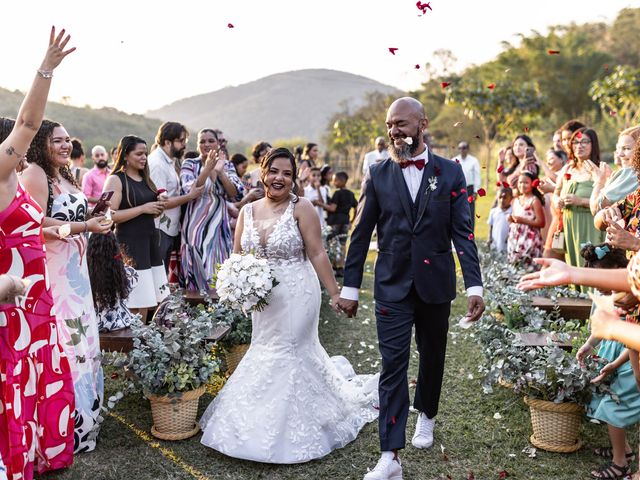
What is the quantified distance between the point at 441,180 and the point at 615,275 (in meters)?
1.79

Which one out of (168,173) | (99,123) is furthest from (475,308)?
(99,123)

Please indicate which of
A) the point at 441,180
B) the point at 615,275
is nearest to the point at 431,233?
the point at 441,180

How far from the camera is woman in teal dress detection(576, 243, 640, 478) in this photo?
3822 mm

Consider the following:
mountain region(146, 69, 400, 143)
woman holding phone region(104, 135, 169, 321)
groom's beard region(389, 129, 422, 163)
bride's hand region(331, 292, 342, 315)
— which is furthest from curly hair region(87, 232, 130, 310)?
mountain region(146, 69, 400, 143)

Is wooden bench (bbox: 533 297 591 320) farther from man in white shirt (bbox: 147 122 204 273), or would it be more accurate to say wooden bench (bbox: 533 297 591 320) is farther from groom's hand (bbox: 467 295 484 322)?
man in white shirt (bbox: 147 122 204 273)

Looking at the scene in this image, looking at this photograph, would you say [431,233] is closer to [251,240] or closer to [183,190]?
[251,240]

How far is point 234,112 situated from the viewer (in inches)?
6068

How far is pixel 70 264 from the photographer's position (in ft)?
14.1

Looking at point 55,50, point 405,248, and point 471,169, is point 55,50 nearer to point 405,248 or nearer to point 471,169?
point 405,248

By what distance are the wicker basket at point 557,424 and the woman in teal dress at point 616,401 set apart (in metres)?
0.14

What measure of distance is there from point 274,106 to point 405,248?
157 m

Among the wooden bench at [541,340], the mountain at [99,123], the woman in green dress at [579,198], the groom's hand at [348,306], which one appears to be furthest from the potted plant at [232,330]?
the mountain at [99,123]

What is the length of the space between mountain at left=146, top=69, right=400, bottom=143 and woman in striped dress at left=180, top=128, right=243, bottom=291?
13085 centimetres

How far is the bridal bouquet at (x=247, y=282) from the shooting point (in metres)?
4.25
